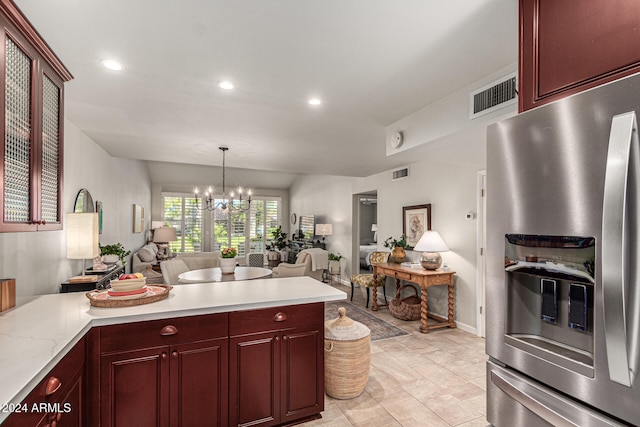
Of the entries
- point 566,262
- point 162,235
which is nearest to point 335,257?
point 162,235

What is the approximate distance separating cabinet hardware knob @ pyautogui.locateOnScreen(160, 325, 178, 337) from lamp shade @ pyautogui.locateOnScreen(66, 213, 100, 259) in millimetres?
1735

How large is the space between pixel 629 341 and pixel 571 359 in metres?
0.20

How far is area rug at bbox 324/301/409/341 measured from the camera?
163 inches

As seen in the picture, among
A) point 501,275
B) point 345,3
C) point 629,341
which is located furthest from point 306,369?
point 345,3

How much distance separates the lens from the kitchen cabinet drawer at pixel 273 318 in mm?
1946

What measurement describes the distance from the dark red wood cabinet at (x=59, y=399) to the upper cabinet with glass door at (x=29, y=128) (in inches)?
25.3

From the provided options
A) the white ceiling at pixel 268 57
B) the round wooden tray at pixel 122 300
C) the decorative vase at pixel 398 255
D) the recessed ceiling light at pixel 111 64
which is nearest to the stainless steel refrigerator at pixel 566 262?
the white ceiling at pixel 268 57

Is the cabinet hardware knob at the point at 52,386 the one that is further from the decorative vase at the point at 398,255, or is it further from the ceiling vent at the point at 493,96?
the decorative vase at the point at 398,255

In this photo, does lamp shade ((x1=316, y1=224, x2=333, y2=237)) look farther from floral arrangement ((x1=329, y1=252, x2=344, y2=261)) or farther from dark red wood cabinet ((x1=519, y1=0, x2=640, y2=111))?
dark red wood cabinet ((x1=519, y1=0, x2=640, y2=111))

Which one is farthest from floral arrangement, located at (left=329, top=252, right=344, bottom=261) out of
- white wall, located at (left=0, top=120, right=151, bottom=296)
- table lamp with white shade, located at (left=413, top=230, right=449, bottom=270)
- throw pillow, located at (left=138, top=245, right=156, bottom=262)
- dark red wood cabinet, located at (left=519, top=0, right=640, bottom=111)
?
dark red wood cabinet, located at (left=519, top=0, right=640, bottom=111)

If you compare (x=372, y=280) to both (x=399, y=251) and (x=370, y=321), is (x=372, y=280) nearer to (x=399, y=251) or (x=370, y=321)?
(x=399, y=251)

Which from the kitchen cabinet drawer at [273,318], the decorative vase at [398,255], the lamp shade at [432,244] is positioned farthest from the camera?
the decorative vase at [398,255]

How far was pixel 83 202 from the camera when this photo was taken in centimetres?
379

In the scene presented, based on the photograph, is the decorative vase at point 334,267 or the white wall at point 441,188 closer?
the white wall at point 441,188
